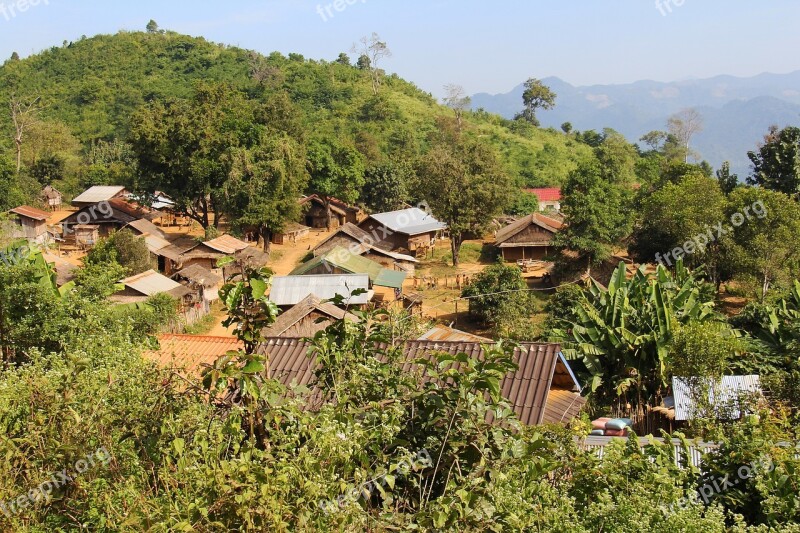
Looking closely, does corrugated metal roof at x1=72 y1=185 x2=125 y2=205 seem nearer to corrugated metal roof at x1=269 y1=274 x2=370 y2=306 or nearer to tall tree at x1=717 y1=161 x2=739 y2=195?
corrugated metal roof at x1=269 y1=274 x2=370 y2=306

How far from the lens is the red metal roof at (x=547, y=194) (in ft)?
170

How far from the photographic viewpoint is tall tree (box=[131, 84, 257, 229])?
34.9 m

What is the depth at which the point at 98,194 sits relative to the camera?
42281mm

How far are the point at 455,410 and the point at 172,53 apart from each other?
76.6 meters

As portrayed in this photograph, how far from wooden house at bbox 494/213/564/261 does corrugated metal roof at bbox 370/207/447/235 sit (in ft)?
12.5

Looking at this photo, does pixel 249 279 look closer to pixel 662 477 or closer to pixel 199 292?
pixel 662 477

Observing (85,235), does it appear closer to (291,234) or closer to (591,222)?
(291,234)

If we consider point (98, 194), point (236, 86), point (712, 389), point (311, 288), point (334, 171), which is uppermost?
point (236, 86)

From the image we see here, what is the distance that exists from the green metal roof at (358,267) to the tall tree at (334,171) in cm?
1086

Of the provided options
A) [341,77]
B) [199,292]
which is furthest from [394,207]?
[341,77]

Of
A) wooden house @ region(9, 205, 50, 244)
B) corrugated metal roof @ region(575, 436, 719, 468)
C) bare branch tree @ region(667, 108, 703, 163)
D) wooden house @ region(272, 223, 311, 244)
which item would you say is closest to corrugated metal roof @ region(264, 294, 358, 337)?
corrugated metal roof @ region(575, 436, 719, 468)

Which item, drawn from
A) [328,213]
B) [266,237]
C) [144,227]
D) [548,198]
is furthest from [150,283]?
[548,198]

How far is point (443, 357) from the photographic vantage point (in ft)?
15.9

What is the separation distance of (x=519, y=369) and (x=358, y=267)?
21.7m
